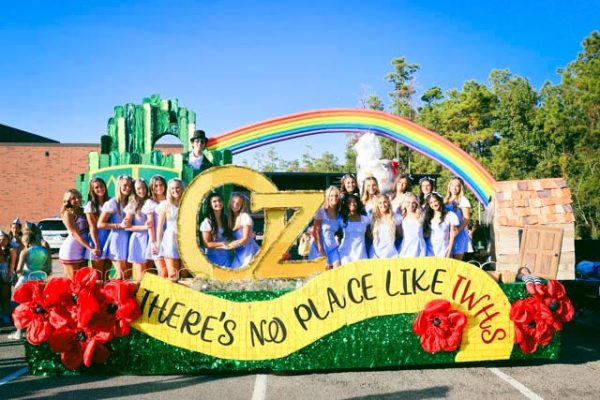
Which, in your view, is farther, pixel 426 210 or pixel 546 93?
pixel 546 93

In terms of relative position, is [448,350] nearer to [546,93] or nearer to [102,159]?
[102,159]

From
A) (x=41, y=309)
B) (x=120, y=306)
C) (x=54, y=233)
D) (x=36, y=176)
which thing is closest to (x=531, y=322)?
(x=120, y=306)

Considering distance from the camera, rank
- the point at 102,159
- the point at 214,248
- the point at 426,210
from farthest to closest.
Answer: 1. the point at 102,159
2. the point at 426,210
3. the point at 214,248

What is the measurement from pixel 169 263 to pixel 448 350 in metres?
2.81

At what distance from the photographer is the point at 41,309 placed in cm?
395

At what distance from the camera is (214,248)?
4766 millimetres

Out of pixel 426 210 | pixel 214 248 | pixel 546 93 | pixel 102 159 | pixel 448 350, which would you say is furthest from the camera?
pixel 546 93

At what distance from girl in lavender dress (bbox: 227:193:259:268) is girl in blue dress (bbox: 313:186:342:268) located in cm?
69

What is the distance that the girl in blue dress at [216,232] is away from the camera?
4.75 m

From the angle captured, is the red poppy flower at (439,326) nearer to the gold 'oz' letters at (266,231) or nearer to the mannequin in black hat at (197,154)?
the gold 'oz' letters at (266,231)

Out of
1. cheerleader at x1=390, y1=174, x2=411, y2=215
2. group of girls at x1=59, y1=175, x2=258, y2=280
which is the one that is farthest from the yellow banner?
cheerleader at x1=390, y1=174, x2=411, y2=215

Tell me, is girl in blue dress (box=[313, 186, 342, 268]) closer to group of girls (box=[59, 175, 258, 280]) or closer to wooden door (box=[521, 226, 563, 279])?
group of girls (box=[59, 175, 258, 280])

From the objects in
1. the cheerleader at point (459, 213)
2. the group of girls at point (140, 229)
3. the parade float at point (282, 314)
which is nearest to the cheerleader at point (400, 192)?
the cheerleader at point (459, 213)

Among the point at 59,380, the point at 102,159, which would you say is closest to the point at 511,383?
the point at 59,380
